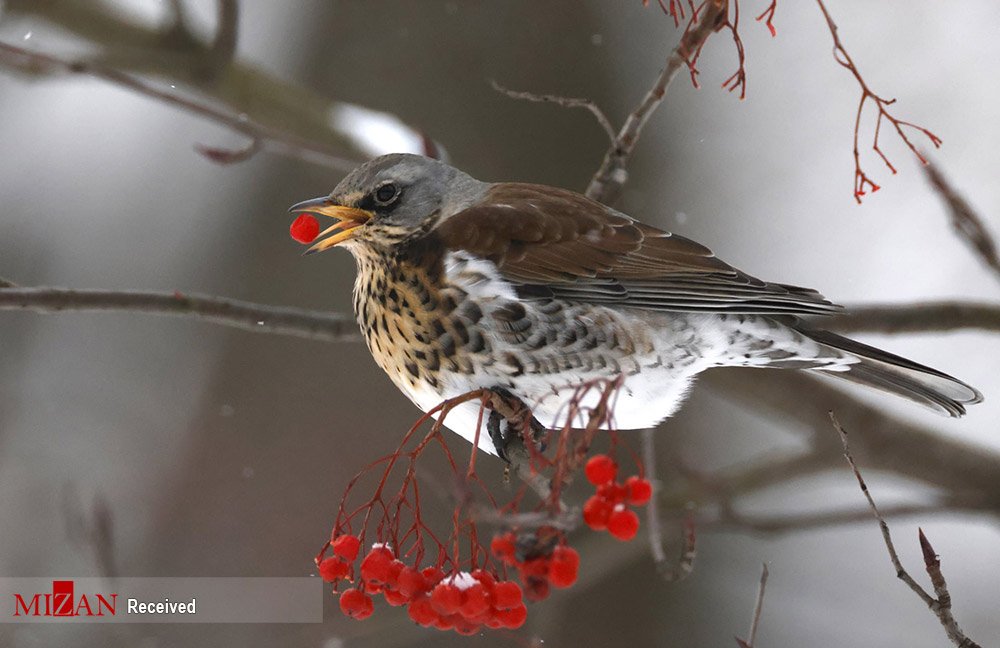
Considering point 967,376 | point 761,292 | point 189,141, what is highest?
point 189,141

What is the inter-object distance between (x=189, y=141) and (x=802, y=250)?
3.65m

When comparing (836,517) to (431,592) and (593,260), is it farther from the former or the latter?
(431,592)

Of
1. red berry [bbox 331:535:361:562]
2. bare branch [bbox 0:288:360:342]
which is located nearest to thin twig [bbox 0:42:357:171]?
bare branch [bbox 0:288:360:342]

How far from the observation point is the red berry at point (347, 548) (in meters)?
1.70

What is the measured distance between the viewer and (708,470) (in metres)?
5.25

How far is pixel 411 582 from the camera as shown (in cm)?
163

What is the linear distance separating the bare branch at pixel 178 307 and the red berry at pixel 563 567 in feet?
3.68

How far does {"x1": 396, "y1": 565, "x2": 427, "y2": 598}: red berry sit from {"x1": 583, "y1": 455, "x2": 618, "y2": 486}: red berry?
0.36 metres

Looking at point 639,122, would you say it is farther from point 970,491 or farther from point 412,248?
point 970,491

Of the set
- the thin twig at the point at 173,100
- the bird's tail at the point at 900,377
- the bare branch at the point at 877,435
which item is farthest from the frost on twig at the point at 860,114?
the thin twig at the point at 173,100

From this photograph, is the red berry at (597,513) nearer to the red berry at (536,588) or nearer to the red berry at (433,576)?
the red berry at (536,588)

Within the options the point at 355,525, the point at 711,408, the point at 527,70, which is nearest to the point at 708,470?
A: the point at 711,408

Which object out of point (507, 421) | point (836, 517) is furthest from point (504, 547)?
point (836, 517)

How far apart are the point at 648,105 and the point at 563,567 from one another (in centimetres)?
119
